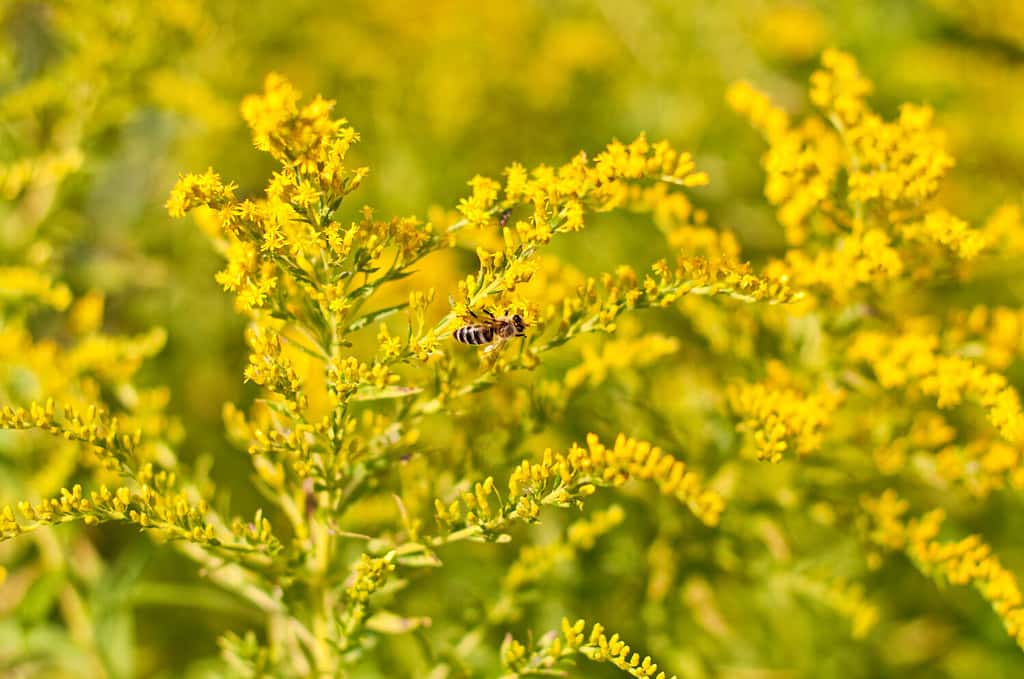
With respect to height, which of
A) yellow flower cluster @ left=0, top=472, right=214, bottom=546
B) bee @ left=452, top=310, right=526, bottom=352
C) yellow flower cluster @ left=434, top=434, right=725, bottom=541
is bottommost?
yellow flower cluster @ left=0, top=472, right=214, bottom=546

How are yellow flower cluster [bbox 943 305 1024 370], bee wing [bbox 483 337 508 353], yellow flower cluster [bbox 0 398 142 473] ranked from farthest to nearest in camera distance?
1. yellow flower cluster [bbox 943 305 1024 370]
2. bee wing [bbox 483 337 508 353]
3. yellow flower cluster [bbox 0 398 142 473]

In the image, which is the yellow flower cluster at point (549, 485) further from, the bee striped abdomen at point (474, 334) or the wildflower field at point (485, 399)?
the bee striped abdomen at point (474, 334)

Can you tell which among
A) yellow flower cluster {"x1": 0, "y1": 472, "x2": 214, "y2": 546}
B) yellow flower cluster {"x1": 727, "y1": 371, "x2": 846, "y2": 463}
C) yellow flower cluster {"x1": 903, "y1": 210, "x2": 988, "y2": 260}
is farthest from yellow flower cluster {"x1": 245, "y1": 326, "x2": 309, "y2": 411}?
yellow flower cluster {"x1": 903, "y1": 210, "x2": 988, "y2": 260}

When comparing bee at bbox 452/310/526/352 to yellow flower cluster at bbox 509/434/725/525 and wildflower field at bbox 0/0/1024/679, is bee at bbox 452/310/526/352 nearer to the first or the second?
wildflower field at bbox 0/0/1024/679

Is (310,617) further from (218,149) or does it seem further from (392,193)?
(218,149)

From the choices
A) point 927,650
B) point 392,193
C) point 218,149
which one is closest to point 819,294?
point 927,650

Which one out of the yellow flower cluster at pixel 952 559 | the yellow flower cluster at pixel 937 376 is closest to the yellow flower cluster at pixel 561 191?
the yellow flower cluster at pixel 937 376
